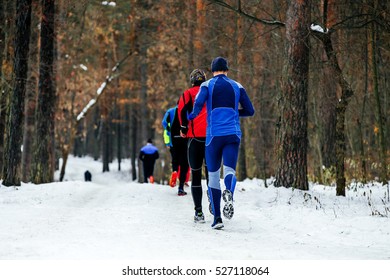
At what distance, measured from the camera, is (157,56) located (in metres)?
29.4

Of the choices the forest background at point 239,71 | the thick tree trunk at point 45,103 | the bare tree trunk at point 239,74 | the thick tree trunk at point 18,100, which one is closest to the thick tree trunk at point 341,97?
the forest background at point 239,71

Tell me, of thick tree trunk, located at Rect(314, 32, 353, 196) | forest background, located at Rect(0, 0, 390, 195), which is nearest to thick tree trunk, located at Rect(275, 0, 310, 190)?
forest background, located at Rect(0, 0, 390, 195)

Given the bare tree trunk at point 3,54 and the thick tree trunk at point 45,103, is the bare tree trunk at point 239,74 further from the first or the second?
the bare tree trunk at point 3,54

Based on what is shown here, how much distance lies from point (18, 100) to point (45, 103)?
116 inches

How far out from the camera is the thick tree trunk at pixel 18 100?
1233cm

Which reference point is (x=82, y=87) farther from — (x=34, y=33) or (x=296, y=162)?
(x=296, y=162)

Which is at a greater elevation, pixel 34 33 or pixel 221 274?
pixel 34 33

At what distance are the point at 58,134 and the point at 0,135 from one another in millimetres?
13623

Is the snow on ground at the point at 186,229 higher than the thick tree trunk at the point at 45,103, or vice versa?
the thick tree trunk at the point at 45,103

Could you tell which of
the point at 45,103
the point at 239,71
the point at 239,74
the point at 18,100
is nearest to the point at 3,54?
→ the point at 45,103

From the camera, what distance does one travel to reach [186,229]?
6.80 meters

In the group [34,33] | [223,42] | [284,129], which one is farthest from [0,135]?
[223,42]

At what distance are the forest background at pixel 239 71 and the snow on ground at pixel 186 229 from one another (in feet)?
5.16

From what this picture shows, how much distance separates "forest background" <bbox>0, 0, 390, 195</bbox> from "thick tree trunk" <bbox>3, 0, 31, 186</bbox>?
26mm
